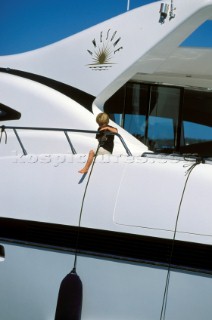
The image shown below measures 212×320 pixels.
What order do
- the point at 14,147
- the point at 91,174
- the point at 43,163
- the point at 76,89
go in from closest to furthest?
the point at 91,174
the point at 43,163
the point at 14,147
the point at 76,89

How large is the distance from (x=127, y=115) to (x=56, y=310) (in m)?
5.79

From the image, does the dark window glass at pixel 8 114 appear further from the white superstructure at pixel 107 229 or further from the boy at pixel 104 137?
the boy at pixel 104 137

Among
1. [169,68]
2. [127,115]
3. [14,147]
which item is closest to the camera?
[14,147]

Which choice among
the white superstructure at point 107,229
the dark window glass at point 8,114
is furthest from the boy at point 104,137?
the dark window glass at point 8,114

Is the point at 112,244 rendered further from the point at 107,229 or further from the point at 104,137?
the point at 104,137

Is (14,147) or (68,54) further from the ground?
(68,54)

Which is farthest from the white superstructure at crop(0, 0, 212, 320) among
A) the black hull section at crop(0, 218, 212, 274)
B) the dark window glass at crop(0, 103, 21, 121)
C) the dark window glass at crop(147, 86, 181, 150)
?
the dark window glass at crop(147, 86, 181, 150)

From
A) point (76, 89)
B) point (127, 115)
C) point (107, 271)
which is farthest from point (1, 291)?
point (127, 115)

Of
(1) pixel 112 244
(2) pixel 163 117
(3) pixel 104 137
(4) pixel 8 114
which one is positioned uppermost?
(2) pixel 163 117

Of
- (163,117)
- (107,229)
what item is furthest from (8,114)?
(163,117)

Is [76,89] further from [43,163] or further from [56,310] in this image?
[56,310]

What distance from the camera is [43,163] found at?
13.5 feet

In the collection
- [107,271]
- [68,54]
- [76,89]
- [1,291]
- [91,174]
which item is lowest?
[1,291]

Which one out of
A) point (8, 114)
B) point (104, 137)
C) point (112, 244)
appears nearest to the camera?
point (112, 244)
